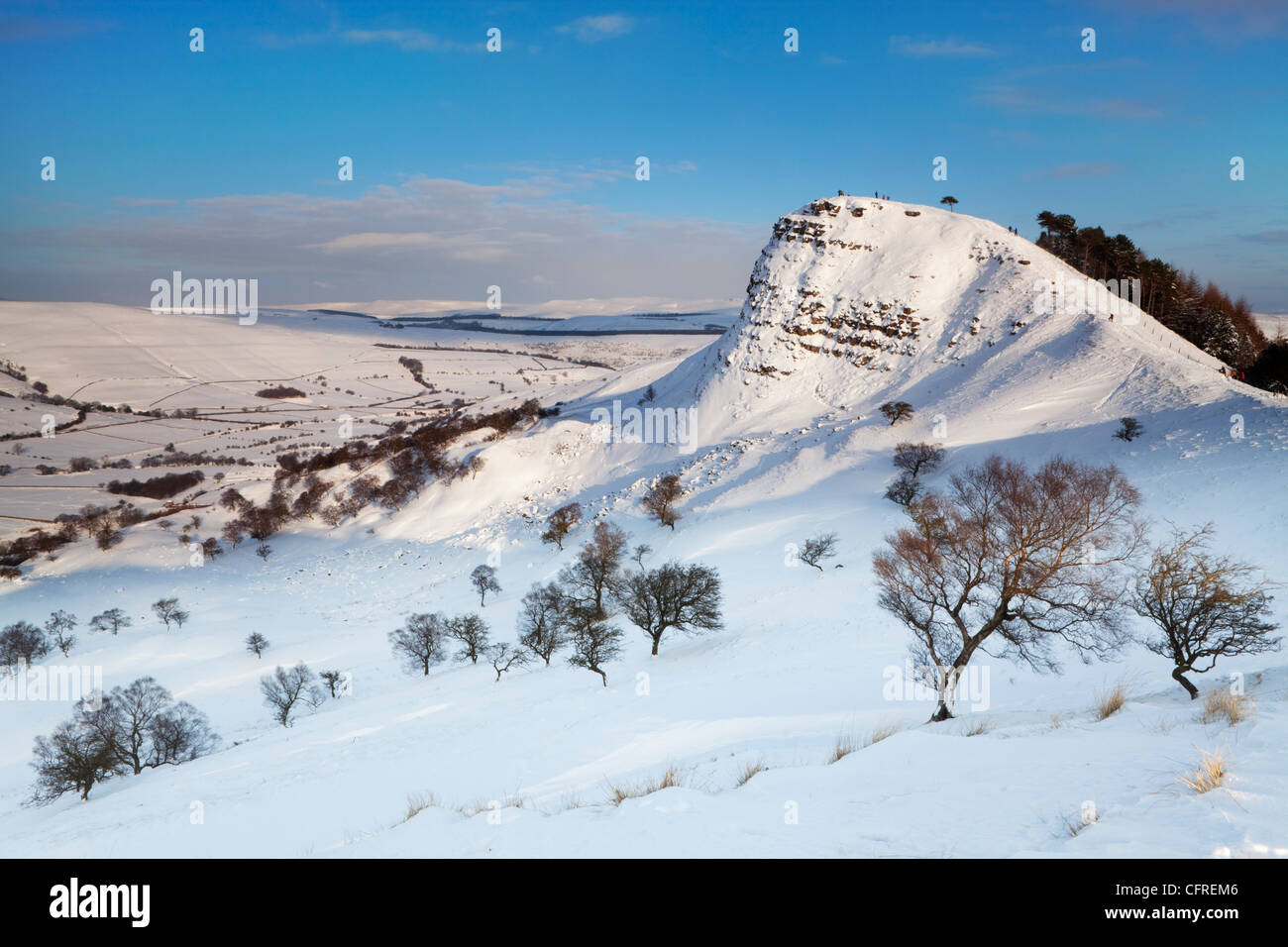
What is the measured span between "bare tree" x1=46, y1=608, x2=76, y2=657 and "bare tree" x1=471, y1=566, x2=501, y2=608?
93.6 ft

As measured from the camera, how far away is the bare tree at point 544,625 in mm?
31938

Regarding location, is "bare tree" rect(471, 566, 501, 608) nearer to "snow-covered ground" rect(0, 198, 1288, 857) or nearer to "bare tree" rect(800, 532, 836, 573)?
"snow-covered ground" rect(0, 198, 1288, 857)

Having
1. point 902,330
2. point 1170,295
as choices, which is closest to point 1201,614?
point 902,330

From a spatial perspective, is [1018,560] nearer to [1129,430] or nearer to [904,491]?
[904,491]

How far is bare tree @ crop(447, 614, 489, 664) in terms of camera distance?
35.1m

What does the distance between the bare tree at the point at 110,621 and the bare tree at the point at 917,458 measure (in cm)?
6311

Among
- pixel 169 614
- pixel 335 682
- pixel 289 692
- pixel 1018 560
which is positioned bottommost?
pixel 335 682

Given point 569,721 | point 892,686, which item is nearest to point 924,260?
point 892,686

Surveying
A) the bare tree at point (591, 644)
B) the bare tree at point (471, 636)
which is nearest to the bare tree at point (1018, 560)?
the bare tree at point (591, 644)

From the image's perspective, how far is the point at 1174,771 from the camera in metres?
6.41

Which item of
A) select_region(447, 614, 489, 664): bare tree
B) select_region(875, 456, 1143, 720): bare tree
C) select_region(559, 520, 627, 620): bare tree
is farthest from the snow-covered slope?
select_region(875, 456, 1143, 720): bare tree

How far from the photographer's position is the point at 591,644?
2723cm

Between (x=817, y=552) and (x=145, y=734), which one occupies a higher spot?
(x=817, y=552)

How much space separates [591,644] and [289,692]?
1685cm
